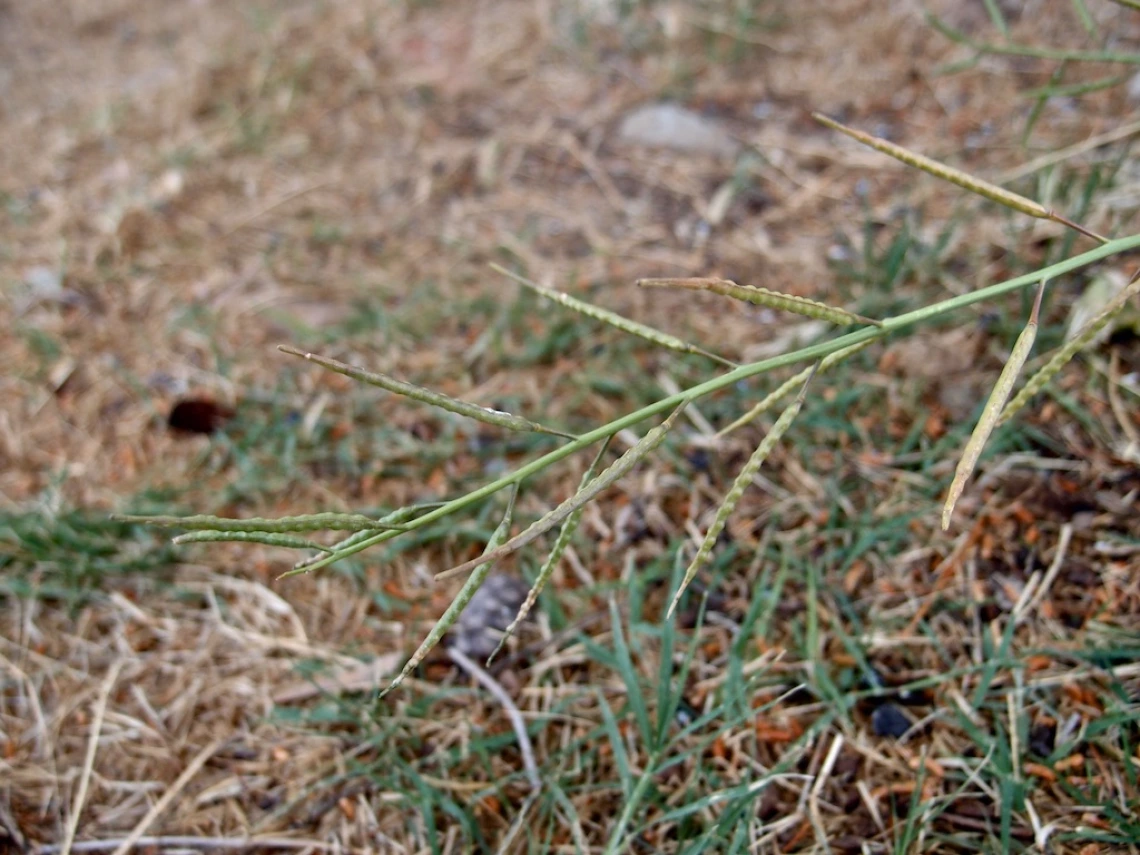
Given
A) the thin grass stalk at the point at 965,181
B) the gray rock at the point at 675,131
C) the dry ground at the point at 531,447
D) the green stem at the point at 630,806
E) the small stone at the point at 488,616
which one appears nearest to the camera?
the thin grass stalk at the point at 965,181

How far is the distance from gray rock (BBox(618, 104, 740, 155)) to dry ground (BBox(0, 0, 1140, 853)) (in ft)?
0.15

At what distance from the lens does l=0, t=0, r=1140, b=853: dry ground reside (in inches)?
46.2

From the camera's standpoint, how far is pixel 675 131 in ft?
7.61

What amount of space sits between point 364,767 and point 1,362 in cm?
141

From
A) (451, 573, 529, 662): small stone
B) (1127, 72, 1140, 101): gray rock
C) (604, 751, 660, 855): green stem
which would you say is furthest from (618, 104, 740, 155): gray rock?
(604, 751, 660, 855): green stem

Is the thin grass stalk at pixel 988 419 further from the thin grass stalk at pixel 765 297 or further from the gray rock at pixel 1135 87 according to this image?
the gray rock at pixel 1135 87

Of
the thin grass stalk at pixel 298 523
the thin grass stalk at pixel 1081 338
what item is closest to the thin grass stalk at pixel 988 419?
the thin grass stalk at pixel 1081 338

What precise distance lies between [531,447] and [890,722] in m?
0.78

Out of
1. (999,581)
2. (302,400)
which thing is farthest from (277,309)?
(999,581)

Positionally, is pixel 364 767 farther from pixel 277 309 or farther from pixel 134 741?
pixel 277 309

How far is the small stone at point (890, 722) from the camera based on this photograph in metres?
1.18

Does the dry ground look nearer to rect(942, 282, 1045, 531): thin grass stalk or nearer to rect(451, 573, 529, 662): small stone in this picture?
rect(451, 573, 529, 662): small stone

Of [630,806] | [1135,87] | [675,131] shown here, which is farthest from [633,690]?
[1135,87]

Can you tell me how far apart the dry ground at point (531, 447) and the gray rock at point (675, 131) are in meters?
0.05
